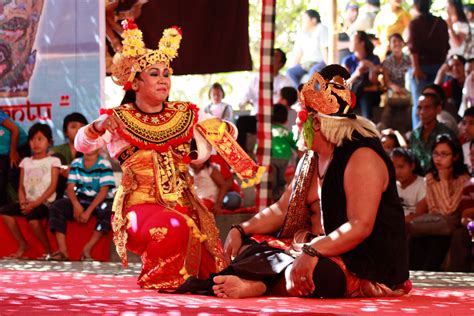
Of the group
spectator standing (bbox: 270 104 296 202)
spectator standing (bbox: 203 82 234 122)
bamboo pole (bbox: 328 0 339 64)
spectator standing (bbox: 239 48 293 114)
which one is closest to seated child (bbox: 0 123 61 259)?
spectator standing (bbox: 270 104 296 202)

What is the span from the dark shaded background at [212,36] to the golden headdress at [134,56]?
374 cm

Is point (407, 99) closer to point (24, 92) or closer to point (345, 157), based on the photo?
point (24, 92)

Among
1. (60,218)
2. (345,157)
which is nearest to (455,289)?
(345,157)

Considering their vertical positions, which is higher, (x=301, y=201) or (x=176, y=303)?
(x=301, y=201)

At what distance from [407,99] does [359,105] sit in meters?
0.46

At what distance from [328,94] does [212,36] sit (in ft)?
17.7

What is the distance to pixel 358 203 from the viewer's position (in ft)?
16.4

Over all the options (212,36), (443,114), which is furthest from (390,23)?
(212,36)

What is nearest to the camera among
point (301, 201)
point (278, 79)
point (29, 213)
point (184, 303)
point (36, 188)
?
point (184, 303)

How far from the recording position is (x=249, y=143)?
36.4 ft

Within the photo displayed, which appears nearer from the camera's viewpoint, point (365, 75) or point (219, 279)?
point (219, 279)

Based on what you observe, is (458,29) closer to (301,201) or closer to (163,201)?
(163,201)

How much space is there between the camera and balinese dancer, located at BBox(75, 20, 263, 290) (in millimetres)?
6234

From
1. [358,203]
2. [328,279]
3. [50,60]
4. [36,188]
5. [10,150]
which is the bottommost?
[328,279]
